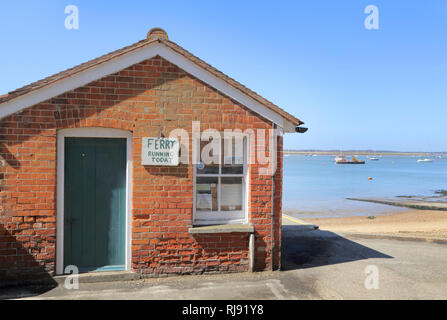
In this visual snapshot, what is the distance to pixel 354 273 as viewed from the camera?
6941 mm

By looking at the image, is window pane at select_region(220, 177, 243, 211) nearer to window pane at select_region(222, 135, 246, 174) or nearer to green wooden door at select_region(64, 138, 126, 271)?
window pane at select_region(222, 135, 246, 174)

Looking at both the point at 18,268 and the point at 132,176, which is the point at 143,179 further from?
the point at 18,268

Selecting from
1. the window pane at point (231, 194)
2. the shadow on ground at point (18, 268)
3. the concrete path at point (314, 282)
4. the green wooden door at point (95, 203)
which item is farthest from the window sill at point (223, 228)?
the shadow on ground at point (18, 268)

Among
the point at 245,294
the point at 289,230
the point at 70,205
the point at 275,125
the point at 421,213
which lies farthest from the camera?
the point at 421,213

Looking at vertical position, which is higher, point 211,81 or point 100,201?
point 211,81

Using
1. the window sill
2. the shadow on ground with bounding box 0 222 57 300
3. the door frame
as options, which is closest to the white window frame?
the window sill

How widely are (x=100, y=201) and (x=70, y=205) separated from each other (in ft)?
1.77

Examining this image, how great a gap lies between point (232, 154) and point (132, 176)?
2.08 meters

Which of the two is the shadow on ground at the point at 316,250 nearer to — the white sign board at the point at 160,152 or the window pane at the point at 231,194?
the window pane at the point at 231,194

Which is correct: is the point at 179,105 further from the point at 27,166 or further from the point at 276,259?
the point at 276,259

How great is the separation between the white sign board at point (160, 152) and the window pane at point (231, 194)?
1.22m

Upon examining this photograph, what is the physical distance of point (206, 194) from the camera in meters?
6.89

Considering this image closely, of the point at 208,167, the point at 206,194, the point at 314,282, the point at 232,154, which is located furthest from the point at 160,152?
the point at 314,282
